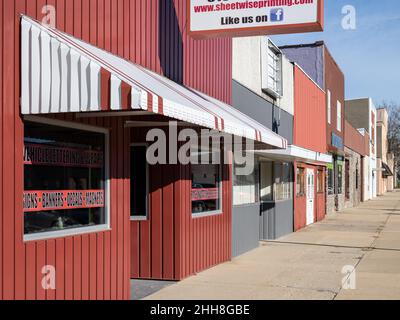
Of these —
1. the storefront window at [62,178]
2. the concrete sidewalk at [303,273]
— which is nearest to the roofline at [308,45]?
the concrete sidewalk at [303,273]

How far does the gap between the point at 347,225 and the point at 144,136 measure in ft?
49.3

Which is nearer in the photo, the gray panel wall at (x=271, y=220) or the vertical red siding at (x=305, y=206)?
the gray panel wall at (x=271, y=220)

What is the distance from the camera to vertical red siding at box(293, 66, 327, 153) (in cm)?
2023

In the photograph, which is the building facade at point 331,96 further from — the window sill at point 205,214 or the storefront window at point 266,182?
the window sill at point 205,214

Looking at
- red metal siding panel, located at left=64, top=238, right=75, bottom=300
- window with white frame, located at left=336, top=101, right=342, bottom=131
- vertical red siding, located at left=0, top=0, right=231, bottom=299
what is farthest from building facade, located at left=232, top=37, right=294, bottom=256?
window with white frame, located at left=336, top=101, right=342, bottom=131

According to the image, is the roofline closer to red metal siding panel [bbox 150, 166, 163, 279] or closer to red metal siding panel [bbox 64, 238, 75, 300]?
red metal siding panel [bbox 150, 166, 163, 279]

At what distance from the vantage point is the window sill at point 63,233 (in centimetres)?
605

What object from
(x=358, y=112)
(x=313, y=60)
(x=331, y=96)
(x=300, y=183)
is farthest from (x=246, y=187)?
(x=358, y=112)

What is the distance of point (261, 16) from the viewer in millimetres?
8148

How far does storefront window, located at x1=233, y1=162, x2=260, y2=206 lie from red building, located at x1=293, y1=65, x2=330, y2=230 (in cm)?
527

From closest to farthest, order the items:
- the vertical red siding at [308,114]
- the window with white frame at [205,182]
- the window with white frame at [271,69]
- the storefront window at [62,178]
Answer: the storefront window at [62,178]
the window with white frame at [205,182]
the window with white frame at [271,69]
the vertical red siding at [308,114]

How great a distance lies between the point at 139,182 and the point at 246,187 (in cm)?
453

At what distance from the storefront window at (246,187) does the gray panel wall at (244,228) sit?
0.54 ft
